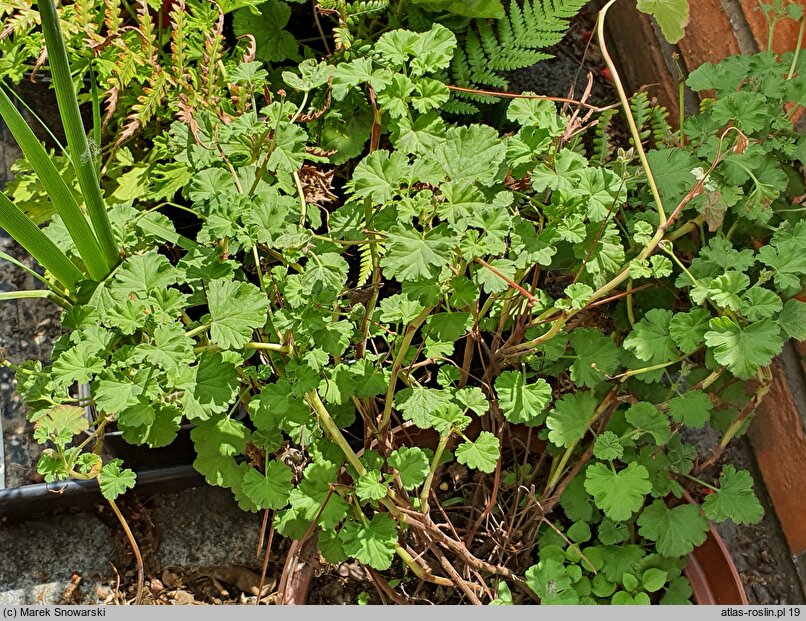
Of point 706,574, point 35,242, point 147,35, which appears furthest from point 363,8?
point 706,574

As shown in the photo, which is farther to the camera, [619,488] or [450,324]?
[619,488]

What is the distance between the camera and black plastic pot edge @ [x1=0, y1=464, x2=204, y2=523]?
152 centimetres

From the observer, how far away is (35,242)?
109cm

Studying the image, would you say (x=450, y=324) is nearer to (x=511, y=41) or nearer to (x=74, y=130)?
(x=74, y=130)

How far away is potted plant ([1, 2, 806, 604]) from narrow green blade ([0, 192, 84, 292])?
17 mm

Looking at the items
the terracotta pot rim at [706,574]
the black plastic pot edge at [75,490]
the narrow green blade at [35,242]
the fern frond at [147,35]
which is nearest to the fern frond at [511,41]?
the fern frond at [147,35]

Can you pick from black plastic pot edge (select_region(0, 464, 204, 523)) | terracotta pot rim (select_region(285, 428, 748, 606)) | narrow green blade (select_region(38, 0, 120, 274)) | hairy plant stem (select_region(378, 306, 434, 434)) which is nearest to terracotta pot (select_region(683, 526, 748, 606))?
terracotta pot rim (select_region(285, 428, 748, 606))

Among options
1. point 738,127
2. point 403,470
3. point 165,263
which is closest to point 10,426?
point 165,263

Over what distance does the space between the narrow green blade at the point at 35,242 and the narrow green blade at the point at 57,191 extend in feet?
0.10

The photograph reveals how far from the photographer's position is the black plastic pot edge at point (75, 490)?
59.8 inches

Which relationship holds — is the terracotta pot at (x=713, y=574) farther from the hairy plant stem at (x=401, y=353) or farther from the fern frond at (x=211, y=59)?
the fern frond at (x=211, y=59)

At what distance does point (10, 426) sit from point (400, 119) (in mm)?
1206

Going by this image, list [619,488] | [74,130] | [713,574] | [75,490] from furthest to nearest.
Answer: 1. [75,490]
2. [713,574]
3. [619,488]
4. [74,130]

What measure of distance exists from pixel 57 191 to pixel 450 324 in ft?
1.98
